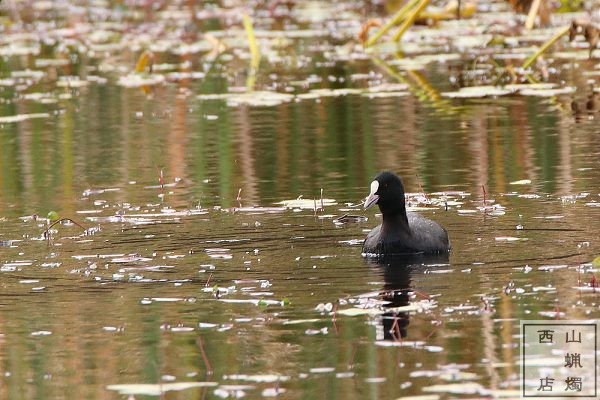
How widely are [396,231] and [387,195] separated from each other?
268 mm

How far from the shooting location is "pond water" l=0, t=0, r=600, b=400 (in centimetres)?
749

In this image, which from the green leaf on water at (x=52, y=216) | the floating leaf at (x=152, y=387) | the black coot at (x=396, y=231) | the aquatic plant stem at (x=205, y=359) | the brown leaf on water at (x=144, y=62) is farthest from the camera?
the brown leaf on water at (x=144, y=62)

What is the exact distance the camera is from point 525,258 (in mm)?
9797

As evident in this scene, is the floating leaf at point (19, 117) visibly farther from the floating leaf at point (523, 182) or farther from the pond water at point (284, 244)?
the floating leaf at point (523, 182)

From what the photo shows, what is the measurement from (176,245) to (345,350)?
132 inches

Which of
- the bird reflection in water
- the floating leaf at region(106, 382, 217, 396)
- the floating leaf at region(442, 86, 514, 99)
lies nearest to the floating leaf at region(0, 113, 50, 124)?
the floating leaf at region(442, 86, 514, 99)

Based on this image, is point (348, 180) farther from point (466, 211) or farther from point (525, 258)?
point (525, 258)

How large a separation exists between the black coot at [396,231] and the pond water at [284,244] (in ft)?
0.55

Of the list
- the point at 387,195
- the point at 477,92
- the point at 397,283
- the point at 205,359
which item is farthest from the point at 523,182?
the point at 477,92

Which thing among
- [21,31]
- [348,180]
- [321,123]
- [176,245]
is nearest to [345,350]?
[176,245]

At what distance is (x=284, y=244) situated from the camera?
1069 cm

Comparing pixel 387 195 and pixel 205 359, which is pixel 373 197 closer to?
pixel 387 195

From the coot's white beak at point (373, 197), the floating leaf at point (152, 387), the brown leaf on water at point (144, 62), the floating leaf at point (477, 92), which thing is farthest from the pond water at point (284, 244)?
the brown leaf on water at point (144, 62)

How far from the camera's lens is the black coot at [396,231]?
10398 mm
